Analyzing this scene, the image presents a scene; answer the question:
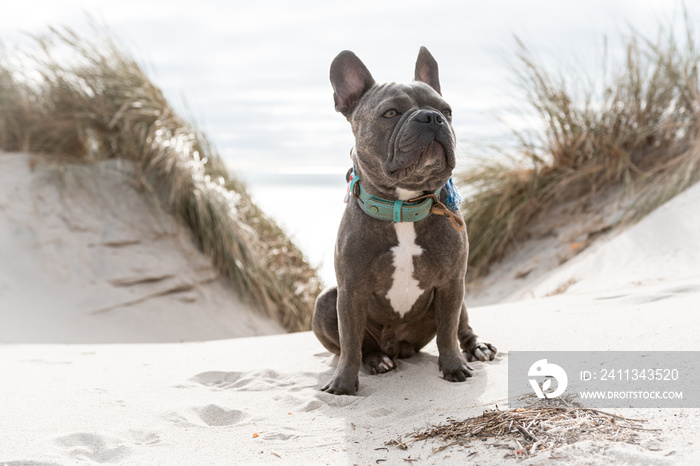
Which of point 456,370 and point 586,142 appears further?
point 586,142

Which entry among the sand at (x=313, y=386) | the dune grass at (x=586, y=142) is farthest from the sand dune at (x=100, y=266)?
the dune grass at (x=586, y=142)

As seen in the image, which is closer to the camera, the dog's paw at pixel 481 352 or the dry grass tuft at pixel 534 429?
the dry grass tuft at pixel 534 429

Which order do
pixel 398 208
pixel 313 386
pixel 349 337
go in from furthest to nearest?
pixel 313 386, pixel 349 337, pixel 398 208

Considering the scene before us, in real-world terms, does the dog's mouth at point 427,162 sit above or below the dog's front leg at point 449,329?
above

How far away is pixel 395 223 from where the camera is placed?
110 inches

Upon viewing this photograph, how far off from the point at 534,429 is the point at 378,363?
1.18m

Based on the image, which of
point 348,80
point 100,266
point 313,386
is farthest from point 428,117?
point 100,266

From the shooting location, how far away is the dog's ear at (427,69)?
312cm

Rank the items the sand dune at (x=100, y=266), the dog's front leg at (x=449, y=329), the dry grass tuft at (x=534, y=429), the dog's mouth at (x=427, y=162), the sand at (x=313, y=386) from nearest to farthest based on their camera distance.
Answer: the dry grass tuft at (x=534, y=429) < the sand at (x=313, y=386) < the dog's mouth at (x=427, y=162) < the dog's front leg at (x=449, y=329) < the sand dune at (x=100, y=266)

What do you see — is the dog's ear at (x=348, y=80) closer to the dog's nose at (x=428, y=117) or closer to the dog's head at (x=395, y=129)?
the dog's head at (x=395, y=129)

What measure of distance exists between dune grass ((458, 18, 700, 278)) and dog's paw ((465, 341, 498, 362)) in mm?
3290

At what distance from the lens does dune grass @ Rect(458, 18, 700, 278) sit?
6434 millimetres

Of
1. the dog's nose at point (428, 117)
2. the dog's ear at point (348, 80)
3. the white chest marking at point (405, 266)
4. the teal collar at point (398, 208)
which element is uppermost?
the dog's ear at point (348, 80)

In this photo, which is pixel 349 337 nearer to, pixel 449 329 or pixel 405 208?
pixel 449 329
